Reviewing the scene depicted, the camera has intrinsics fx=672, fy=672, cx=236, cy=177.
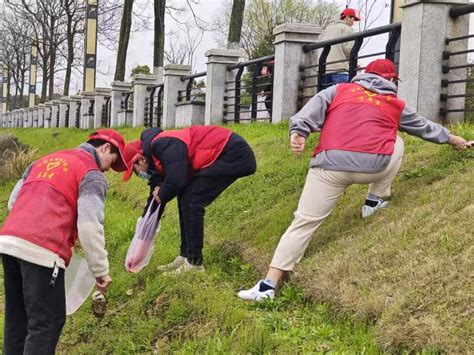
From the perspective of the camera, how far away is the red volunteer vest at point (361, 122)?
191 inches

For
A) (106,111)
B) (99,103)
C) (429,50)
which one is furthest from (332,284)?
(99,103)

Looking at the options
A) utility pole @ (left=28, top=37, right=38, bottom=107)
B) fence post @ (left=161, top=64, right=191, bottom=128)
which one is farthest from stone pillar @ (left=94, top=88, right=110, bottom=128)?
utility pole @ (left=28, top=37, right=38, bottom=107)

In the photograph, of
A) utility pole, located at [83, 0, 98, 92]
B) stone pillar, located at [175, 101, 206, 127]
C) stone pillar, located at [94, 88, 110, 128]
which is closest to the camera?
stone pillar, located at [175, 101, 206, 127]

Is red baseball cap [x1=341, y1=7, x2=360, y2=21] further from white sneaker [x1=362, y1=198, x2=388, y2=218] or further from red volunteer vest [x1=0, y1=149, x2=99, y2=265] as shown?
red volunteer vest [x1=0, y1=149, x2=99, y2=265]

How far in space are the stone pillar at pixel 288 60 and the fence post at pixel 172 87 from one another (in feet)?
20.1

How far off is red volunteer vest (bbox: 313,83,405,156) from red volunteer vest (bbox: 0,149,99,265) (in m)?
1.88

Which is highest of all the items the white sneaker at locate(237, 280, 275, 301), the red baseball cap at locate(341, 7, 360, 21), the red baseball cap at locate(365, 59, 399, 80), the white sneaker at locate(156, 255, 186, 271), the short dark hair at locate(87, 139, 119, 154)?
the red baseball cap at locate(341, 7, 360, 21)

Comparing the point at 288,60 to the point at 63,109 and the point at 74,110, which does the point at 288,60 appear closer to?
the point at 74,110

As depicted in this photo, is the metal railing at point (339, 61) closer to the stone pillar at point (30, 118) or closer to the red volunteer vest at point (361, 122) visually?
the red volunteer vest at point (361, 122)

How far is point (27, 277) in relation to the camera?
12.2ft

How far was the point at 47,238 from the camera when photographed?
371 cm

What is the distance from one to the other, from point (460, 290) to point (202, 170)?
2485 millimetres

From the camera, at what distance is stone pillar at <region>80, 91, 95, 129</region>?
26312 mm

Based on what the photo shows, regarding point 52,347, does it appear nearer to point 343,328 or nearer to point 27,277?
point 27,277
